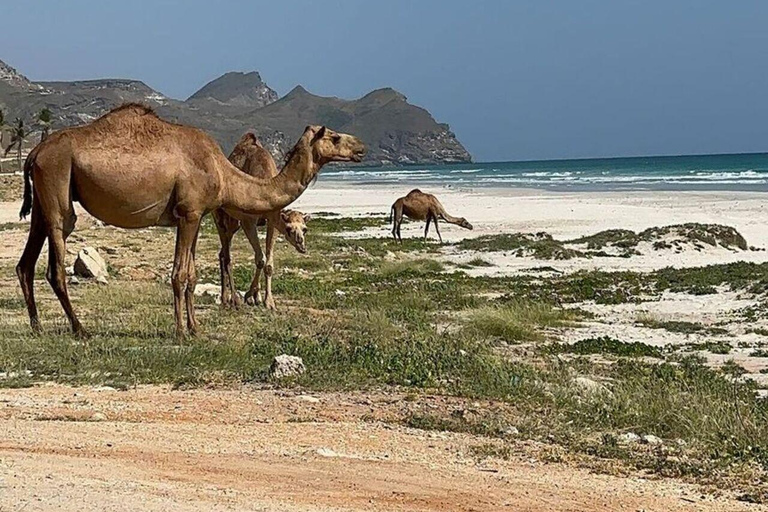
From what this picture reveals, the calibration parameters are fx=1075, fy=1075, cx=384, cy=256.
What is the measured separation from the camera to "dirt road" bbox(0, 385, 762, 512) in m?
5.64

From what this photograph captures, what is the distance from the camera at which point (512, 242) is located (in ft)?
90.0

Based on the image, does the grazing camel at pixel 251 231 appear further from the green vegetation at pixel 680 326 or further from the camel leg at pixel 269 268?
the green vegetation at pixel 680 326

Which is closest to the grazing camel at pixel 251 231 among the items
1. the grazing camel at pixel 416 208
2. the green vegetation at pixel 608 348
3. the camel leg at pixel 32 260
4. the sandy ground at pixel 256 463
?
the camel leg at pixel 32 260

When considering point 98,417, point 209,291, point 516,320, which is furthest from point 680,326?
point 98,417

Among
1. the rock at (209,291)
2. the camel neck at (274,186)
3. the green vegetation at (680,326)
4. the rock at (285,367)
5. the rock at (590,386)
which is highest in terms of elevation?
the camel neck at (274,186)

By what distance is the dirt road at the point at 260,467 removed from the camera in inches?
222

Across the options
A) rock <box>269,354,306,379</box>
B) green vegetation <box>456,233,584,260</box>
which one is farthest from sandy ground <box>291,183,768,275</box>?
rock <box>269,354,306,379</box>

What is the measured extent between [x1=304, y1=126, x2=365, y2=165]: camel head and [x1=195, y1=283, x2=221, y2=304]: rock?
12.1ft

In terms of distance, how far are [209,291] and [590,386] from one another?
7.84 meters

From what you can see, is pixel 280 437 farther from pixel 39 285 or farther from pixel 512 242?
pixel 512 242

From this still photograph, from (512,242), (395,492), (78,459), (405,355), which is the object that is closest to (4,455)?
(78,459)

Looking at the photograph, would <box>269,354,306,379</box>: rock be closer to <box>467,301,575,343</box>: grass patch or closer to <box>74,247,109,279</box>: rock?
<box>467,301,575,343</box>: grass patch

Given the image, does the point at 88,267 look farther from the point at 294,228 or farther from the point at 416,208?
the point at 416,208

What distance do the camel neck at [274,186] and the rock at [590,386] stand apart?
415cm
